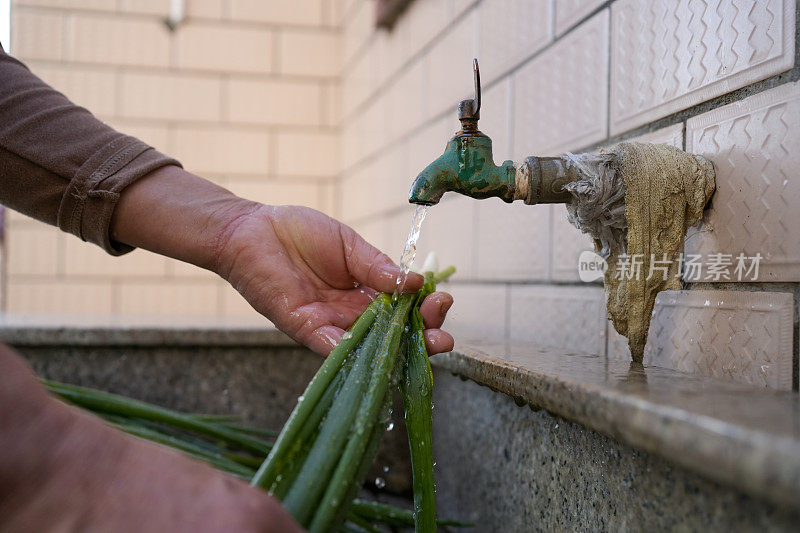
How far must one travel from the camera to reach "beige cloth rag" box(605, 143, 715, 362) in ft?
2.08

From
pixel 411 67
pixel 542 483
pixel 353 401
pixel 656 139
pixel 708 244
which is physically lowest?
pixel 542 483

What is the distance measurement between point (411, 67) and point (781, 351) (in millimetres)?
1339

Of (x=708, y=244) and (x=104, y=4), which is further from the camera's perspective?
(x=104, y=4)

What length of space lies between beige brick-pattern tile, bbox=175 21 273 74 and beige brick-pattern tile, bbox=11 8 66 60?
0.43 metres

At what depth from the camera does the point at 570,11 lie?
3.13 ft

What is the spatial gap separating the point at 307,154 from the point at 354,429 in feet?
7.27

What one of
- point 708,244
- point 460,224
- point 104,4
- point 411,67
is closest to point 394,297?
point 708,244

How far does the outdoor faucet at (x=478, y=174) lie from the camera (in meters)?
0.66

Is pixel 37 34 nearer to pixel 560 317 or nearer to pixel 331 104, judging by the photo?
pixel 331 104

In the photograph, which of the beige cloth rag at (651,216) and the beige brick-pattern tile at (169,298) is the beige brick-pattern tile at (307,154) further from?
the beige cloth rag at (651,216)

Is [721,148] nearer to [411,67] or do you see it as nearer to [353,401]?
[353,401]

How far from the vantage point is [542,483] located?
69 cm

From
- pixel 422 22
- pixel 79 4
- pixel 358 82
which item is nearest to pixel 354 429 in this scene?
pixel 422 22

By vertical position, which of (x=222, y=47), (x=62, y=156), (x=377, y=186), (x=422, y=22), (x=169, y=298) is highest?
(x=222, y=47)
